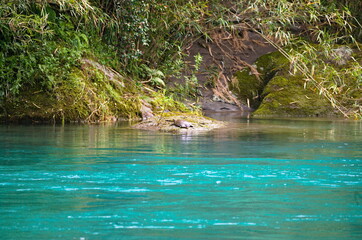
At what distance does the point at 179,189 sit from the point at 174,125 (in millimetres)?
4766

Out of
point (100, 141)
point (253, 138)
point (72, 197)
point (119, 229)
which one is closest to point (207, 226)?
point (119, 229)

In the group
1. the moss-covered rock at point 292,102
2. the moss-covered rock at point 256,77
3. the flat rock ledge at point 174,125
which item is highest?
the moss-covered rock at point 256,77

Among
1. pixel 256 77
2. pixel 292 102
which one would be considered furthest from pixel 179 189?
pixel 256 77

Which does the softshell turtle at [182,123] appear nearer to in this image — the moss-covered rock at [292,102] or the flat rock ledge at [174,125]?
the flat rock ledge at [174,125]

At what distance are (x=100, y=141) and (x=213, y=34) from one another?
31.5 feet

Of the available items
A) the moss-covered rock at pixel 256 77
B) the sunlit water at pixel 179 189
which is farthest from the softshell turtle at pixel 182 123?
the moss-covered rock at pixel 256 77

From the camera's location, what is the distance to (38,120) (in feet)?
29.4

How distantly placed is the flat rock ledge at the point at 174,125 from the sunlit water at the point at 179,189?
1770 millimetres

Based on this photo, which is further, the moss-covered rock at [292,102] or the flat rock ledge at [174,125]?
the moss-covered rock at [292,102]

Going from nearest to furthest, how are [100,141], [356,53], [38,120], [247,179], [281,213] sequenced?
[281,213] < [247,179] < [100,141] < [38,120] < [356,53]

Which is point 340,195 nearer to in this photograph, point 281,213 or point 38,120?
point 281,213

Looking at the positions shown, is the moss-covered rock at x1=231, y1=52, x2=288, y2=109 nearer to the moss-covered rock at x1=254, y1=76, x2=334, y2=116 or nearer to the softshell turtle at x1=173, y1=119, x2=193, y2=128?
the moss-covered rock at x1=254, y1=76, x2=334, y2=116

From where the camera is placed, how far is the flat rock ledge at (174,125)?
25.9 ft

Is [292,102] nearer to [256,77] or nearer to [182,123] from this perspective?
[256,77]
